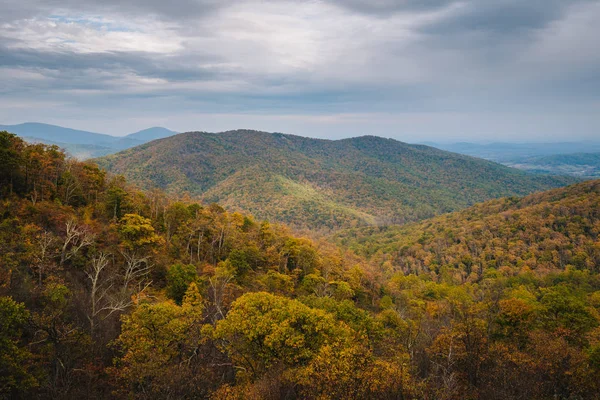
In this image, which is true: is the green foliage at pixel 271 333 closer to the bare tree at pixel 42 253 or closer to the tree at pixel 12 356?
the tree at pixel 12 356

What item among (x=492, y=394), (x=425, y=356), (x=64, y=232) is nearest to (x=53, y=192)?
(x=64, y=232)

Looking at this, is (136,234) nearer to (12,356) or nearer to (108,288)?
(108,288)

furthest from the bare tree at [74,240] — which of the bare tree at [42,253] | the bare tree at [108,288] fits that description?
the bare tree at [108,288]

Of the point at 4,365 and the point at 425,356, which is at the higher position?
the point at 4,365

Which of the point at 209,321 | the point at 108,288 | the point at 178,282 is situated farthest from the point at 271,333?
the point at 178,282

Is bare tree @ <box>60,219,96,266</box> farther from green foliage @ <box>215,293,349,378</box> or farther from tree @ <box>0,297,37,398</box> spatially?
green foliage @ <box>215,293,349,378</box>

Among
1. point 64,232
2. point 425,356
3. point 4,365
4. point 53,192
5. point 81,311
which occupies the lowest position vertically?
point 425,356

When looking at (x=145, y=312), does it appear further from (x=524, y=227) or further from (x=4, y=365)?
(x=524, y=227)
